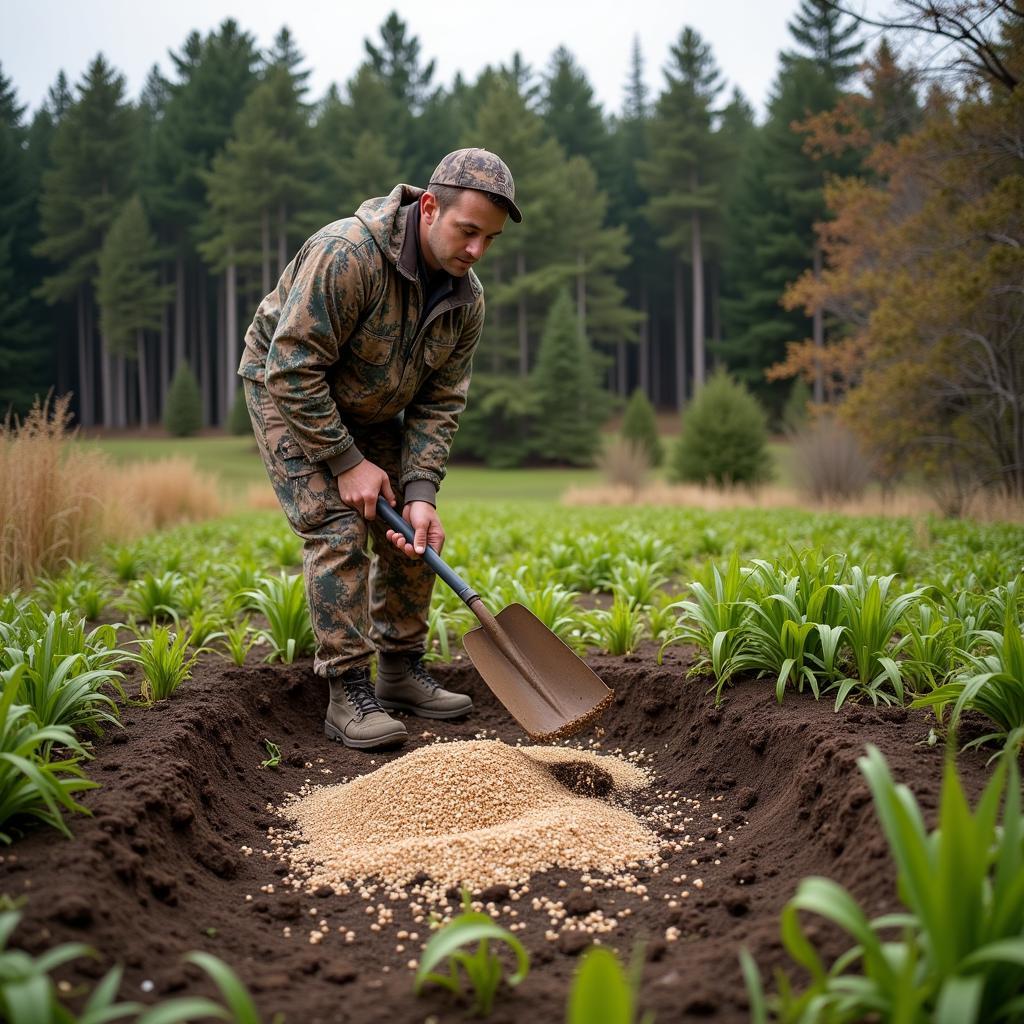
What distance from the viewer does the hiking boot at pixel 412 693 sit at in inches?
156

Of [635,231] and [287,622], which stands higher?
[635,231]

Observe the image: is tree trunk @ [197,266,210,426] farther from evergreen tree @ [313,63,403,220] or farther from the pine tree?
evergreen tree @ [313,63,403,220]

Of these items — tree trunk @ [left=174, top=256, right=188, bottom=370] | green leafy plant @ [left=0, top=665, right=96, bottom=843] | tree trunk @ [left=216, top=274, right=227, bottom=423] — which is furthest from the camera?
tree trunk @ [left=216, top=274, right=227, bottom=423]

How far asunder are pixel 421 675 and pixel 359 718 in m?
0.49

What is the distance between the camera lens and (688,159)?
3862 cm

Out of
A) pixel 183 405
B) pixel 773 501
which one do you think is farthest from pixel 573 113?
pixel 773 501

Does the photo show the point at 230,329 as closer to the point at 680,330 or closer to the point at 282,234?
the point at 282,234

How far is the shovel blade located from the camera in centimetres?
336

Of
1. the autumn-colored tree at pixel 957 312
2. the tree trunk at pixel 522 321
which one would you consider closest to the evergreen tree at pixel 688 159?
the tree trunk at pixel 522 321

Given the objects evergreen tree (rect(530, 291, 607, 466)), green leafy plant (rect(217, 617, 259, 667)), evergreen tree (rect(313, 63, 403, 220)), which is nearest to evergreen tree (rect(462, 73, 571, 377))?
evergreen tree (rect(530, 291, 607, 466))

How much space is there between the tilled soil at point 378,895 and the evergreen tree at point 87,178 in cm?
3752

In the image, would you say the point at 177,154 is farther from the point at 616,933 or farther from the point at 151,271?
the point at 616,933

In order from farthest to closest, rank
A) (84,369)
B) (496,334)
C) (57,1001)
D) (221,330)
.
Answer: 1. (221,330)
2. (84,369)
3. (496,334)
4. (57,1001)

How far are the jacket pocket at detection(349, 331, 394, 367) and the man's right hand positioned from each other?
41 cm
